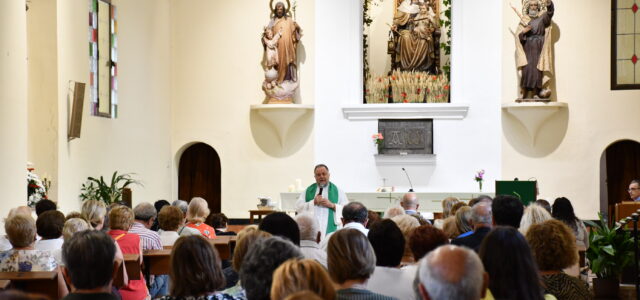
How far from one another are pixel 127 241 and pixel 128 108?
27.3ft

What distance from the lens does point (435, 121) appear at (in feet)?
49.8

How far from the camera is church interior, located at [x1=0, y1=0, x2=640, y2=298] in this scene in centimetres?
1476

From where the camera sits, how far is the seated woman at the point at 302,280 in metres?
2.80

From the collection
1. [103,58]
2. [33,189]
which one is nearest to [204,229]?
[33,189]

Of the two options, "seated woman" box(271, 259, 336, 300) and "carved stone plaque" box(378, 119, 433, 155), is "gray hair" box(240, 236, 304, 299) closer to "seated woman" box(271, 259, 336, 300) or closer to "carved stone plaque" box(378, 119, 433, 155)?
"seated woman" box(271, 259, 336, 300)

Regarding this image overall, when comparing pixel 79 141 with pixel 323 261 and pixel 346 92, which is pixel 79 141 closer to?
pixel 346 92

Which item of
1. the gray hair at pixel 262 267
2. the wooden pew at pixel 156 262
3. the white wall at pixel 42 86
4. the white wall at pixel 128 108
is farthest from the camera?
the white wall at pixel 128 108

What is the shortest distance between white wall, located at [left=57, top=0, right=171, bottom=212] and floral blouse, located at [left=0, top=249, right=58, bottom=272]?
20.4 ft

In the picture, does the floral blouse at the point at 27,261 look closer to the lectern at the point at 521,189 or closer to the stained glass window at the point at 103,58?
the stained glass window at the point at 103,58

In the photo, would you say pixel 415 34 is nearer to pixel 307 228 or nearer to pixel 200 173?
pixel 200 173

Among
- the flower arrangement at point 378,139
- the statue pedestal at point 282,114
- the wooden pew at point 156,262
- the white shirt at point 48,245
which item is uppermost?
the statue pedestal at point 282,114

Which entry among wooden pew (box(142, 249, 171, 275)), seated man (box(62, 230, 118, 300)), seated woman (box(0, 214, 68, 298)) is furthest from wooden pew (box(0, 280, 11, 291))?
wooden pew (box(142, 249, 171, 275))

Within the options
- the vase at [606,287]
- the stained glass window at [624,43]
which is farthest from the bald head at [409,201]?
the stained glass window at [624,43]

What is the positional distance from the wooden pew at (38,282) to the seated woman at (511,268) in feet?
8.18
